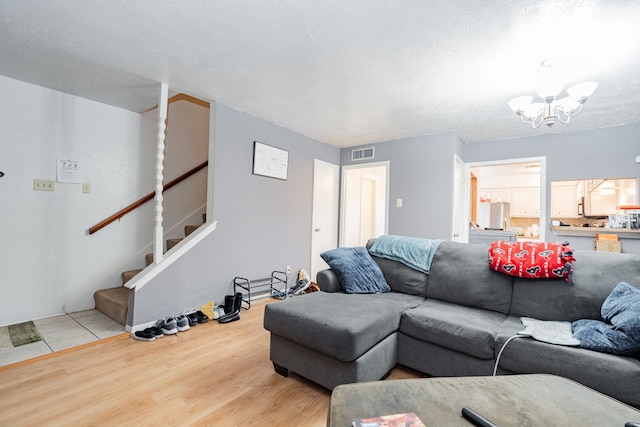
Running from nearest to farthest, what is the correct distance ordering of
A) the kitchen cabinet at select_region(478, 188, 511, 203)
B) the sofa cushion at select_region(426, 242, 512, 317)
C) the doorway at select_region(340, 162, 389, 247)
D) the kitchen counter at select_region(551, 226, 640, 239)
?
1. the sofa cushion at select_region(426, 242, 512, 317)
2. the kitchen counter at select_region(551, 226, 640, 239)
3. the doorway at select_region(340, 162, 389, 247)
4. the kitchen cabinet at select_region(478, 188, 511, 203)

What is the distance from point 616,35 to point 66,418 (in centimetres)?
398

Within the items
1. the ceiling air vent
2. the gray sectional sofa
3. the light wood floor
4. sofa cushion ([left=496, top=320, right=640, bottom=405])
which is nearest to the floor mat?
the light wood floor

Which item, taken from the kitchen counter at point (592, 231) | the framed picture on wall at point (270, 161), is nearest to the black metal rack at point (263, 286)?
the framed picture on wall at point (270, 161)

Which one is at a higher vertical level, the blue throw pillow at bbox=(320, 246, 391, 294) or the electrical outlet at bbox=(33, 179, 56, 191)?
the electrical outlet at bbox=(33, 179, 56, 191)

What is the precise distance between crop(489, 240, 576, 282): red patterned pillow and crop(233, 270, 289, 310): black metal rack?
2474 mm

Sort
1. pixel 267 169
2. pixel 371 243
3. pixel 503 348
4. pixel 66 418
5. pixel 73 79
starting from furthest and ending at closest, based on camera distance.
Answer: pixel 267 169, pixel 371 243, pixel 73 79, pixel 503 348, pixel 66 418

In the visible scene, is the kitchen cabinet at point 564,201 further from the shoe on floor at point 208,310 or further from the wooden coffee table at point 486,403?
the shoe on floor at point 208,310

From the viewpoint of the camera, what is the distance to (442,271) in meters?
2.40

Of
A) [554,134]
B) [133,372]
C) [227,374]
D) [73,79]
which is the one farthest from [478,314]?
[73,79]

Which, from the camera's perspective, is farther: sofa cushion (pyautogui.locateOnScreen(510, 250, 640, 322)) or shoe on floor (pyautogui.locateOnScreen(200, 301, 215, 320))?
shoe on floor (pyautogui.locateOnScreen(200, 301, 215, 320))

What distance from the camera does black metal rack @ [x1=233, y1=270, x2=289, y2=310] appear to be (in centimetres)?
338

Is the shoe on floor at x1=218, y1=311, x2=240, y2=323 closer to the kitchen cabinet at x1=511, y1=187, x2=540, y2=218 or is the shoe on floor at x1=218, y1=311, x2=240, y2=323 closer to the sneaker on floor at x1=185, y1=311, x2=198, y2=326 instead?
the sneaker on floor at x1=185, y1=311, x2=198, y2=326

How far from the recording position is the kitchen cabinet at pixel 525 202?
682 cm

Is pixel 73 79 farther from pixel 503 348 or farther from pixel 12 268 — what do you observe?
pixel 503 348
